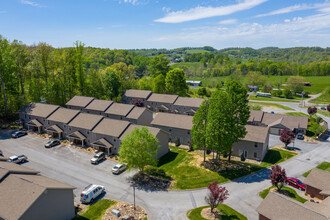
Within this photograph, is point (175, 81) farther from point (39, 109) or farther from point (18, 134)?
point (18, 134)

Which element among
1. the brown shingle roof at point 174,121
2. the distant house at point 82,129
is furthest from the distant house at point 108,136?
the brown shingle roof at point 174,121

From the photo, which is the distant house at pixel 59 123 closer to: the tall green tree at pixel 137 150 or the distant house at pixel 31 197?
the distant house at pixel 31 197

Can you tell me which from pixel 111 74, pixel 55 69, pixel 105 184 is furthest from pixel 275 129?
pixel 55 69

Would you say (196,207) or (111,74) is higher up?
(111,74)

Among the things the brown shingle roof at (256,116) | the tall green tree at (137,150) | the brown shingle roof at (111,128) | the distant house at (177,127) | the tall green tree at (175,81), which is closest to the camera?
the tall green tree at (137,150)

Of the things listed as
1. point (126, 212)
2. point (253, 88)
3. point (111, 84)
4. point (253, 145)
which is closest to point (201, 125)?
point (253, 145)

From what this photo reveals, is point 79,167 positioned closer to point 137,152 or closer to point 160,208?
point 137,152

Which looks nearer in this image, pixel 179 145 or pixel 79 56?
pixel 179 145
